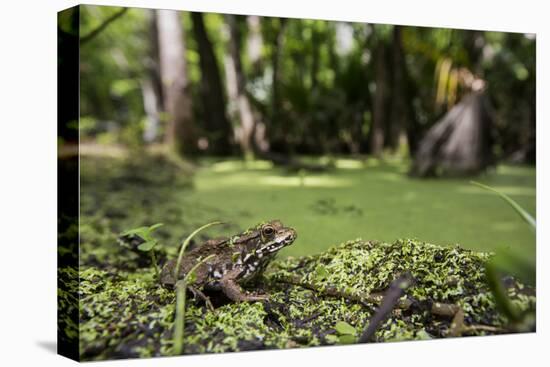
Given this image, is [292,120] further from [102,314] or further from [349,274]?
[102,314]

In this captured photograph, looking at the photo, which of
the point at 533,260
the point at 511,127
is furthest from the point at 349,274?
the point at 511,127

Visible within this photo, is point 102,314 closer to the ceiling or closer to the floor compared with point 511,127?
closer to the floor

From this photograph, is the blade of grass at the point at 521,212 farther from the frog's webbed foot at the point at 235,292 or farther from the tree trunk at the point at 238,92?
the tree trunk at the point at 238,92

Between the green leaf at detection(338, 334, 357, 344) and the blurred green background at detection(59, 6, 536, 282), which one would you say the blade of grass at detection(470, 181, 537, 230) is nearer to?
the green leaf at detection(338, 334, 357, 344)

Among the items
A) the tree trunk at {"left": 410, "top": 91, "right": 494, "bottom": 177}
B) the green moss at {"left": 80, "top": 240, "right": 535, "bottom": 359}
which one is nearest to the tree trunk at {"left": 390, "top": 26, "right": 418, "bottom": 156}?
the tree trunk at {"left": 410, "top": 91, "right": 494, "bottom": 177}

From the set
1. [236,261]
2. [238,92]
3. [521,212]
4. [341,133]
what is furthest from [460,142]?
[521,212]

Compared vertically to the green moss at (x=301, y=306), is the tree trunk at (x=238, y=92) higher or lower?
higher

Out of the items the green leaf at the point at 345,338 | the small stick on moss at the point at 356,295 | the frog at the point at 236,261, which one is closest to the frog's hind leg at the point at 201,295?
the frog at the point at 236,261
